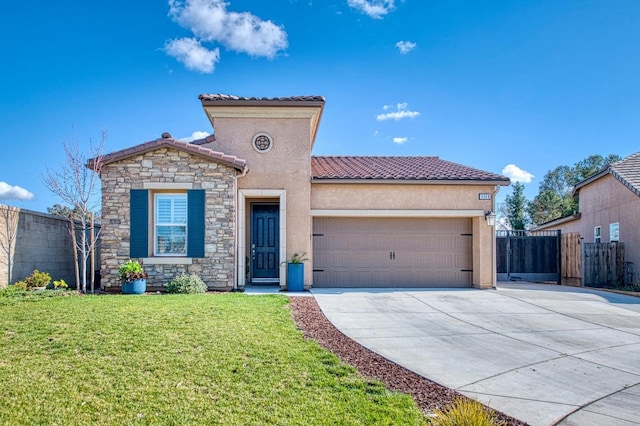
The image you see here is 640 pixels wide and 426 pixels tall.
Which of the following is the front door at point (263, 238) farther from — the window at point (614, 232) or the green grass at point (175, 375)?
→ the window at point (614, 232)

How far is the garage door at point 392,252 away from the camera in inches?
505

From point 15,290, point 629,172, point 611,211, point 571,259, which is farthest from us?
point 611,211

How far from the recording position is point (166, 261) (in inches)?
441

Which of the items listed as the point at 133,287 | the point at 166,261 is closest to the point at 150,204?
the point at 166,261

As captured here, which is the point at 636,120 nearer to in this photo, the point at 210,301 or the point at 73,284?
the point at 210,301

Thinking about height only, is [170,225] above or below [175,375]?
above

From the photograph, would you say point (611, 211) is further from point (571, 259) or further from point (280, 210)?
point (280, 210)

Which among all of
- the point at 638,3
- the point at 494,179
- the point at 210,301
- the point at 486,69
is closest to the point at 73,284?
the point at 210,301

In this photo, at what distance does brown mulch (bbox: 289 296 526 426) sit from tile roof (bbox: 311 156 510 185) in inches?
239

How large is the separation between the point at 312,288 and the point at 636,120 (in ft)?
61.6

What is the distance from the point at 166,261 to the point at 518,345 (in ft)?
28.4

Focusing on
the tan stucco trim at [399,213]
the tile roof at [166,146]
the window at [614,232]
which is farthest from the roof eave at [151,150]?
the window at [614,232]

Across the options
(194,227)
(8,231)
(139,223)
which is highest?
(139,223)

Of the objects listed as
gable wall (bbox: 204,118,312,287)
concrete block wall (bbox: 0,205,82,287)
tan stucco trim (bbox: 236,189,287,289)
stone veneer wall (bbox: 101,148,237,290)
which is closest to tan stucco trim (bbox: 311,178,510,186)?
gable wall (bbox: 204,118,312,287)
